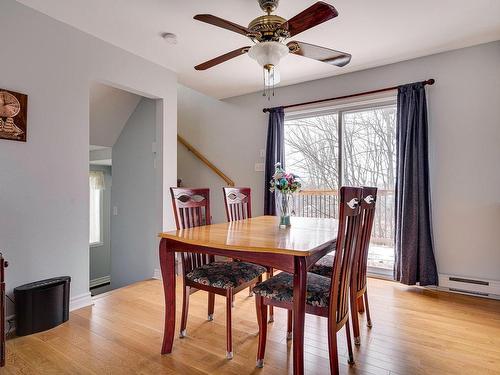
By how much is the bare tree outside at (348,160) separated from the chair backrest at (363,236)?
162 centimetres

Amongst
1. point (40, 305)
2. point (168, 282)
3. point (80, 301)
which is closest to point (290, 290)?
point (168, 282)

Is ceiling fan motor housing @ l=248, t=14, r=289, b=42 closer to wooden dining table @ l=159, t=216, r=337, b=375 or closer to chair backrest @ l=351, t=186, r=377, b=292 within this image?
chair backrest @ l=351, t=186, r=377, b=292

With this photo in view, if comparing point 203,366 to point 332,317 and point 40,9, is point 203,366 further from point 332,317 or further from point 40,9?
point 40,9

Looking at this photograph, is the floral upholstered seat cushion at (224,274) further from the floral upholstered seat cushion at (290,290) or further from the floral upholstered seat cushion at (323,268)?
the floral upholstered seat cushion at (323,268)

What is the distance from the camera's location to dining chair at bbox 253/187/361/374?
4.76 ft

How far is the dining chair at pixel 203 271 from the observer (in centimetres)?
185

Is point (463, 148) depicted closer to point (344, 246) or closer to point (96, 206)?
point (344, 246)

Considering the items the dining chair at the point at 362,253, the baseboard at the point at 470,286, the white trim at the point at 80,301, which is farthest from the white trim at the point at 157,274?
the baseboard at the point at 470,286

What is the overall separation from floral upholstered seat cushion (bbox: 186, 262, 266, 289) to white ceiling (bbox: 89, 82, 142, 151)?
100 inches

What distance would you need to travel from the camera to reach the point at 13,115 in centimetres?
214

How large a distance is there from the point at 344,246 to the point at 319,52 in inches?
53.5

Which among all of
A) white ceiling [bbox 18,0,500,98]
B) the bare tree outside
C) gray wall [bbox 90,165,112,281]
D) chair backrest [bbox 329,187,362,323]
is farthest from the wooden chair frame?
gray wall [bbox 90,165,112,281]

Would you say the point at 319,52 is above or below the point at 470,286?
above

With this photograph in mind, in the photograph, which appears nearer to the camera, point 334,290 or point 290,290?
point 334,290
